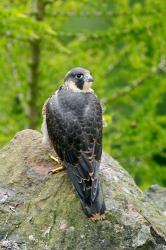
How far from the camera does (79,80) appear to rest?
5.47 metres

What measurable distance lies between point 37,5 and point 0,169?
4.19 m

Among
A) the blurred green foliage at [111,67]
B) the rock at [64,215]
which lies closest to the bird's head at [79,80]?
the rock at [64,215]

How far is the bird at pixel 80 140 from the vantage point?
4.73 m

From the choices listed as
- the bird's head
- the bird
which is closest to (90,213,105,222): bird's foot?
the bird

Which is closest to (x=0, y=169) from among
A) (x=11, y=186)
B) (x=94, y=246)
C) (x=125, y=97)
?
(x=11, y=186)

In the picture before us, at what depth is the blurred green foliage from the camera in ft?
28.9

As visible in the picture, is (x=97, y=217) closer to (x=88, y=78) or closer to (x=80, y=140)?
(x=80, y=140)

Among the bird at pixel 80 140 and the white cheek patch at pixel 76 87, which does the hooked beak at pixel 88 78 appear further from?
the bird at pixel 80 140

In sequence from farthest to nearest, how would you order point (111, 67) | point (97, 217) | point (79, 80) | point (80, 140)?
point (111, 67) → point (79, 80) → point (80, 140) → point (97, 217)

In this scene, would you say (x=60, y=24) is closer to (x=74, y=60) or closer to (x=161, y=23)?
(x=74, y=60)

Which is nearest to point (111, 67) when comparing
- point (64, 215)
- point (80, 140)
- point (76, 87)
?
point (76, 87)

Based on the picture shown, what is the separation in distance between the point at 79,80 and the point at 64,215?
125 cm

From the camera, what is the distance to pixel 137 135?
909 cm

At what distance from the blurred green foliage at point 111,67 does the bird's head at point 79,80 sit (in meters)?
2.91
